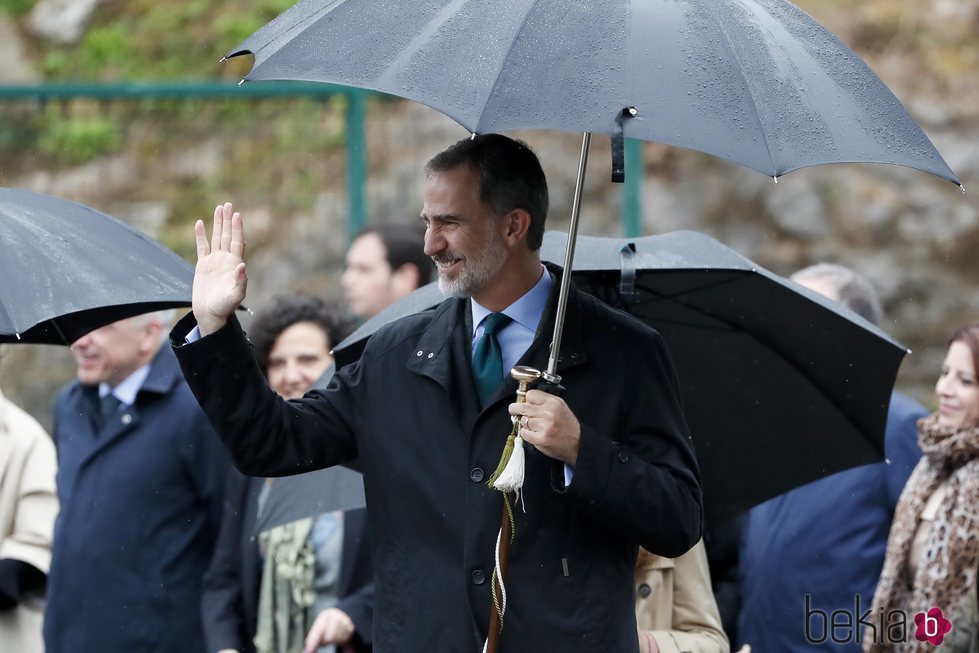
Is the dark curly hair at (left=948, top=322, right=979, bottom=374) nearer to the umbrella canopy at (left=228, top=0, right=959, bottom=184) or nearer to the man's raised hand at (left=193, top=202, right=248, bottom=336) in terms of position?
the umbrella canopy at (left=228, top=0, right=959, bottom=184)

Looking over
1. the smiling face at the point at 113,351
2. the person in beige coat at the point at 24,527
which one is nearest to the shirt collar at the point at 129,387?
the smiling face at the point at 113,351

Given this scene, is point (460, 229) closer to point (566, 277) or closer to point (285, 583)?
point (566, 277)

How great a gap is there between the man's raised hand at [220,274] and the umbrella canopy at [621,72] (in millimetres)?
405

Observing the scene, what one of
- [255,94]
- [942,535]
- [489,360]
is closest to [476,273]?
[489,360]

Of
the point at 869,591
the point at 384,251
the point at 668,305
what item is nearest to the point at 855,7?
the point at 384,251

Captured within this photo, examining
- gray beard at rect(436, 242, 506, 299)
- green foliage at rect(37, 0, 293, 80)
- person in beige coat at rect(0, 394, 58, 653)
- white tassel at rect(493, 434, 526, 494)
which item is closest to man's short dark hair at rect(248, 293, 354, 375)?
person in beige coat at rect(0, 394, 58, 653)

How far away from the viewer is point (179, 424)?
589 cm

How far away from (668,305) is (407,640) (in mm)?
1323

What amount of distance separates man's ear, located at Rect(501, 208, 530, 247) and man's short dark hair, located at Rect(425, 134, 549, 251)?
0.4 inches

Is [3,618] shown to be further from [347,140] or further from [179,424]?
[347,140]

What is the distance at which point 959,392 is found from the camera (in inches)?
211

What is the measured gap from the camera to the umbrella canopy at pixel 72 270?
3477mm

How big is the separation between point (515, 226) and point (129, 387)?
9.97 feet

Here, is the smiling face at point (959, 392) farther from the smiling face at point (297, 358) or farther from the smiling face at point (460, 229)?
the smiling face at point (460, 229)
